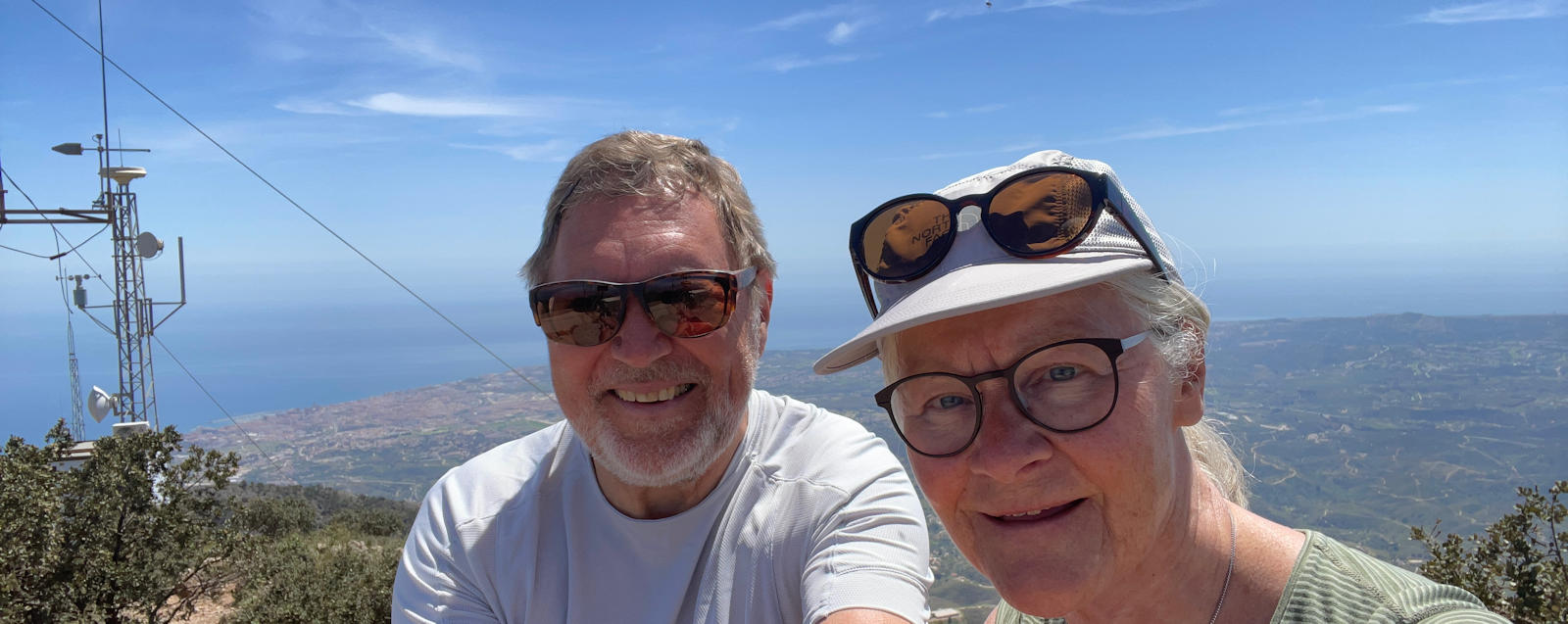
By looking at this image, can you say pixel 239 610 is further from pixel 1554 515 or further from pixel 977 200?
pixel 1554 515

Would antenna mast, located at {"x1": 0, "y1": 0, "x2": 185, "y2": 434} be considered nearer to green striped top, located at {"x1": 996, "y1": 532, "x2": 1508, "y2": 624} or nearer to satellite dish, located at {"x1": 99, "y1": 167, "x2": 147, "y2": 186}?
satellite dish, located at {"x1": 99, "y1": 167, "x2": 147, "y2": 186}

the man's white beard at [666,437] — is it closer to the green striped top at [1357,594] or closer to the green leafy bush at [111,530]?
the green striped top at [1357,594]

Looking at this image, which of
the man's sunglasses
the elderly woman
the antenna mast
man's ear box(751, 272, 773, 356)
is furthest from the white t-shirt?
the antenna mast

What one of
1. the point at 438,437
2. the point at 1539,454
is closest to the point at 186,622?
the point at 1539,454

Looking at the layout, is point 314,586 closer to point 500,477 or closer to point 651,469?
point 500,477

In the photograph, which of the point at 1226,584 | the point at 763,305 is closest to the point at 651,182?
the point at 763,305

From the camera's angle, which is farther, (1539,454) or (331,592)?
(1539,454)

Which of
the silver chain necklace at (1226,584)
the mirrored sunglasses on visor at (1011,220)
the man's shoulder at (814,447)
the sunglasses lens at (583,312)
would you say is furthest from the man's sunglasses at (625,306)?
the silver chain necklace at (1226,584)
